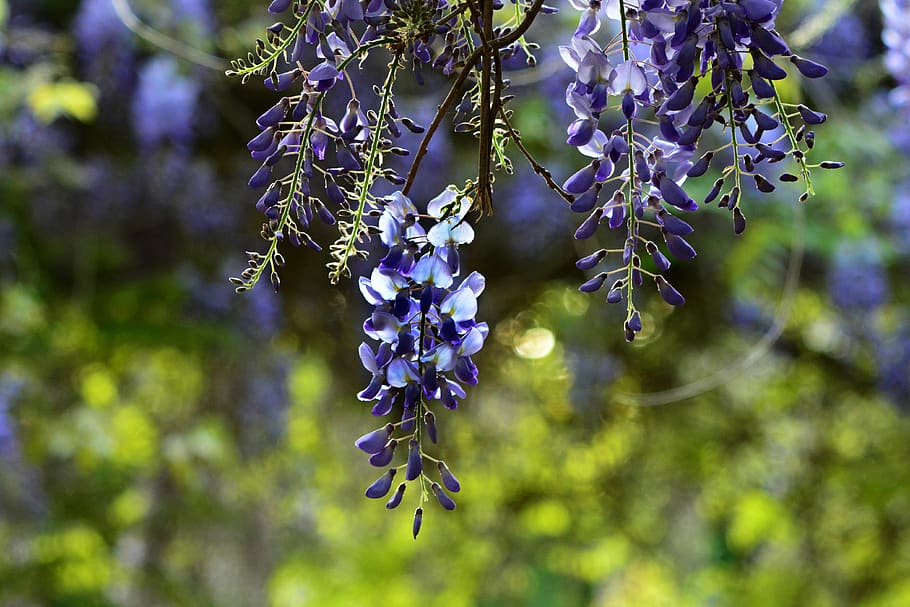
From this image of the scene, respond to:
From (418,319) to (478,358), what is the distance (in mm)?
1951

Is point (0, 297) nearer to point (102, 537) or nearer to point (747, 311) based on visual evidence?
point (102, 537)

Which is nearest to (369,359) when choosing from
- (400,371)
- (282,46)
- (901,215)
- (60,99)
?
(400,371)

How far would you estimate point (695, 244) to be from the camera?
193 cm

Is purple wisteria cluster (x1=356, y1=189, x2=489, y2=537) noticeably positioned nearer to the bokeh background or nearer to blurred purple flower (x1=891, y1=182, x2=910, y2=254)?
the bokeh background

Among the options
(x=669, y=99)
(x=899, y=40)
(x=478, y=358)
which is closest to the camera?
(x=669, y=99)

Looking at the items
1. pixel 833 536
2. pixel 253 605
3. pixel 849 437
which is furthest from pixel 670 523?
pixel 253 605

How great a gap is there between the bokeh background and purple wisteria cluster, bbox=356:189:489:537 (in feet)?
1.70

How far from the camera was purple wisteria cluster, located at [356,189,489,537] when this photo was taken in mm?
403

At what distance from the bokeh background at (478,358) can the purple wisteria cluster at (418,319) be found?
52cm

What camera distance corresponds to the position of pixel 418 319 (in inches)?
16.3

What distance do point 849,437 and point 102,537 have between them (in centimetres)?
216

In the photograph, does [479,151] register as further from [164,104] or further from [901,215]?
[901,215]

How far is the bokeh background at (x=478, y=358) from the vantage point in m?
1.88

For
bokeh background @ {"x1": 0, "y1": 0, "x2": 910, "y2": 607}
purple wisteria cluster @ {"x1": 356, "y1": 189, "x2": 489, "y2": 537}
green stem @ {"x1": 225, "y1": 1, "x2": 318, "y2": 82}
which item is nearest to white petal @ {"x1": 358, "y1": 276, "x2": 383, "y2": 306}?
purple wisteria cluster @ {"x1": 356, "y1": 189, "x2": 489, "y2": 537}
